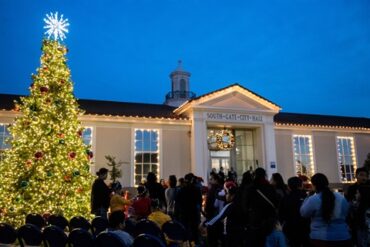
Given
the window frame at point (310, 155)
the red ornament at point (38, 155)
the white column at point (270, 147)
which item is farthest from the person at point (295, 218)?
the window frame at point (310, 155)

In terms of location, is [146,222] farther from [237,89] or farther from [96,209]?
[237,89]

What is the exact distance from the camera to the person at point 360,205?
462 centimetres

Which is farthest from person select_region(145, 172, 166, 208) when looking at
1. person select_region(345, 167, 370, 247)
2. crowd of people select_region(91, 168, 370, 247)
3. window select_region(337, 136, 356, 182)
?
window select_region(337, 136, 356, 182)

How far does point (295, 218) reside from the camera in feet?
17.5

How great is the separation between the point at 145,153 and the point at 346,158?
12462mm

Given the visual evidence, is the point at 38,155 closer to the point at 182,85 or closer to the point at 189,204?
the point at 189,204

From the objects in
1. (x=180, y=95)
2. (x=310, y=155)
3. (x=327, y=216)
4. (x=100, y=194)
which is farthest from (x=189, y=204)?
(x=180, y=95)

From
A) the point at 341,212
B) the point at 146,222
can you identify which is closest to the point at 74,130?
the point at 146,222

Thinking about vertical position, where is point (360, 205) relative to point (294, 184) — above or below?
below

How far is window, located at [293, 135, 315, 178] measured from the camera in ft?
64.1

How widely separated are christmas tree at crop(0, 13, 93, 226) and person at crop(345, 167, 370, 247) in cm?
812

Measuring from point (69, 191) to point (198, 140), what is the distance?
806 cm

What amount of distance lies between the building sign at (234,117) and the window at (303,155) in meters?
3.06

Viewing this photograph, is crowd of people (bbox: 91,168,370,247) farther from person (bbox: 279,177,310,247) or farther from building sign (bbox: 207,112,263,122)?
building sign (bbox: 207,112,263,122)
